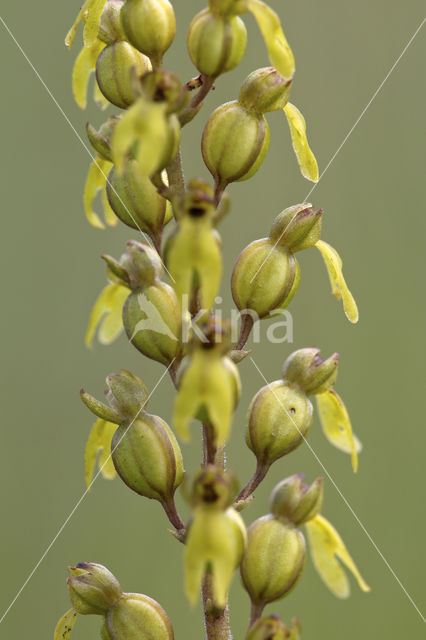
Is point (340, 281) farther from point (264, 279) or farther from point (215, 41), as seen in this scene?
point (215, 41)

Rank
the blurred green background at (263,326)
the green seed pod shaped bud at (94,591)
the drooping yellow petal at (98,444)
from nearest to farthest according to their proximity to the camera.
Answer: the green seed pod shaped bud at (94,591), the drooping yellow petal at (98,444), the blurred green background at (263,326)

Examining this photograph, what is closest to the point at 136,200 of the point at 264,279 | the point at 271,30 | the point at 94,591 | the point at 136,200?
the point at 136,200

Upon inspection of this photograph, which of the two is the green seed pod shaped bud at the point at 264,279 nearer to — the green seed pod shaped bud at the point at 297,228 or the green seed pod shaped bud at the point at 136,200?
the green seed pod shaped bud at the point at 297,228

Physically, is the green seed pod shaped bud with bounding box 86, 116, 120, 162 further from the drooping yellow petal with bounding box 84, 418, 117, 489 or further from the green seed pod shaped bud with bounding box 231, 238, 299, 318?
the drooping yellow petal with bounding box 84, 418, 117, 489

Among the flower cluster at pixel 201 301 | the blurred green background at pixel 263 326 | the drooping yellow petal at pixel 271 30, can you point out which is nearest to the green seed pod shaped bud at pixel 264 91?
the flower cluster at pixel 201 301

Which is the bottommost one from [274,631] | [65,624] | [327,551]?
[65,624]

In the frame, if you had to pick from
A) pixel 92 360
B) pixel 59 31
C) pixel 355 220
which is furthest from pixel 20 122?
pixel 355 220

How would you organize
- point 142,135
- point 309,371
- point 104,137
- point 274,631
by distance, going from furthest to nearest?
1. point 309,371
2. point 104,137
3. point 274,631
4. point 142,135

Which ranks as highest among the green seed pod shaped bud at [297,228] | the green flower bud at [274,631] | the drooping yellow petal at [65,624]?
the green seed pod shaped bud at [297,228]
